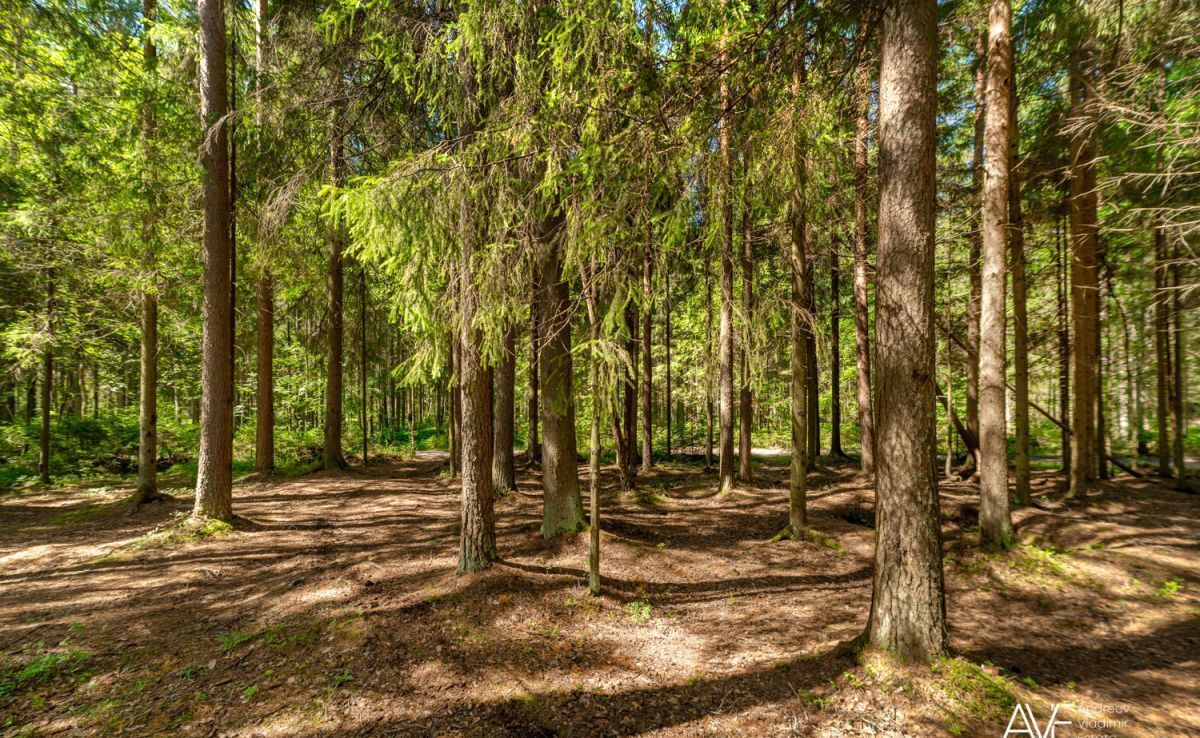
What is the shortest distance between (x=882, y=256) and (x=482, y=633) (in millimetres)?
5634

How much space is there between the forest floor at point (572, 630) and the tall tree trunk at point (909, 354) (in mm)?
499

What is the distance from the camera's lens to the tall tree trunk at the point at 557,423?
7.10m

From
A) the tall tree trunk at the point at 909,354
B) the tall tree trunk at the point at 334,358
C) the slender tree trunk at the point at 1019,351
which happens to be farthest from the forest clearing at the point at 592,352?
the tall tree trunk at the point at 334,358

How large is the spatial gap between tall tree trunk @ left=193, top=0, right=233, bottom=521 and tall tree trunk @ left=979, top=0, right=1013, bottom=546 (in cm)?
1334

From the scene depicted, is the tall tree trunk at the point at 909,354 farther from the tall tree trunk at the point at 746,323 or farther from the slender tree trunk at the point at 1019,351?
the slender tree trunk at the point at 1019,351

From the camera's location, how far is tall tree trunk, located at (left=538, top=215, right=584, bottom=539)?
710 cm

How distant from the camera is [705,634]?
5.20 meters

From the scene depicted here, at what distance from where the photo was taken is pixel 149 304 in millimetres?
9992

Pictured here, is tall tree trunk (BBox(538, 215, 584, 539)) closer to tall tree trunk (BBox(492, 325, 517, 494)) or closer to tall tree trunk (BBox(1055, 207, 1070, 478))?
tall tree trunk (BBox(492, 325, 517, 494))

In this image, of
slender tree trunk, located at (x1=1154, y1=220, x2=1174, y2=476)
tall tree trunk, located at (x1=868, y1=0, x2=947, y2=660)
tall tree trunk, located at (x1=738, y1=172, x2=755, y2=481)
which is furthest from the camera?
slender tree trunk, located at (x1=1154, y1=220, x2=1174, y2=476)

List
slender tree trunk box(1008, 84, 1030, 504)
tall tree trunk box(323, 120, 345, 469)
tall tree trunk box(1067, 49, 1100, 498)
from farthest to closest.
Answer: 1. tall tree trunk box(323, 120, 345, 469)
2. tall tree trunk box(1067, 49, 1100, 498)
3. slender tree trunk box(1008, 84, 1030, 504)

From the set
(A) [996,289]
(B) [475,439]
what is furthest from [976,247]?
(B) [475,439]

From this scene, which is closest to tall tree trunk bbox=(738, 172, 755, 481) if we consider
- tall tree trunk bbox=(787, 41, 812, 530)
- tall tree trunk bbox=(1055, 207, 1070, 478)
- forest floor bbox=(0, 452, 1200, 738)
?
tall tree trunk bbox=(787, 41, 812, 530)

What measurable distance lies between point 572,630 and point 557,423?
3.17m
